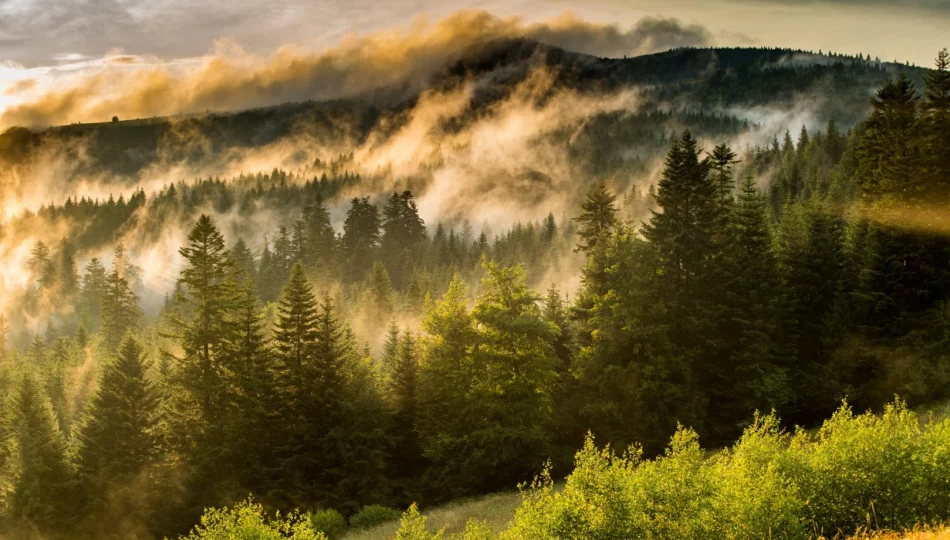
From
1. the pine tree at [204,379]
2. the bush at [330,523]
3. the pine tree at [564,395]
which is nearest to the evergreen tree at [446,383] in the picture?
the pine tree at [564,395]

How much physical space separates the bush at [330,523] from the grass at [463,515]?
912 mm

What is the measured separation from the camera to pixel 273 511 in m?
41.1

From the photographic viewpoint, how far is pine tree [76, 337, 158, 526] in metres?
41.7

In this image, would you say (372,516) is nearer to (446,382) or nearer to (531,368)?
(446,382)

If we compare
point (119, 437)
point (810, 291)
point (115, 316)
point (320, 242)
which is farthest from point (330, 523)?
point (320, 242)

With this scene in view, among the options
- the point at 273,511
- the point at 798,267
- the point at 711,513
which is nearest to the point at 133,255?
the point at 273,511

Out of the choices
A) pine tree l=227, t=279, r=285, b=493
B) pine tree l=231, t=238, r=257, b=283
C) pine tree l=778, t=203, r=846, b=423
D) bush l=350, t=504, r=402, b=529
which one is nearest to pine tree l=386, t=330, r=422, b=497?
bush l=350, t=504, r=402, b=529

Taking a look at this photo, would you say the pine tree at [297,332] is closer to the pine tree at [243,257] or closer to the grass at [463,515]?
the grass at [463,515]

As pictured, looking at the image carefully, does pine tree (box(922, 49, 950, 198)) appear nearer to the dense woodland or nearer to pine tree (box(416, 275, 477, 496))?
the dense woodland

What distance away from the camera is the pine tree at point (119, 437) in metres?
41.7

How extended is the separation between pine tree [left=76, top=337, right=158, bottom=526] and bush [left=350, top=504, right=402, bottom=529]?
44.1ft

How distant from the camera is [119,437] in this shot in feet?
142

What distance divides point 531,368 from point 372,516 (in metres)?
13.2

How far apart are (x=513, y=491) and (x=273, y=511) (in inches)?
576
